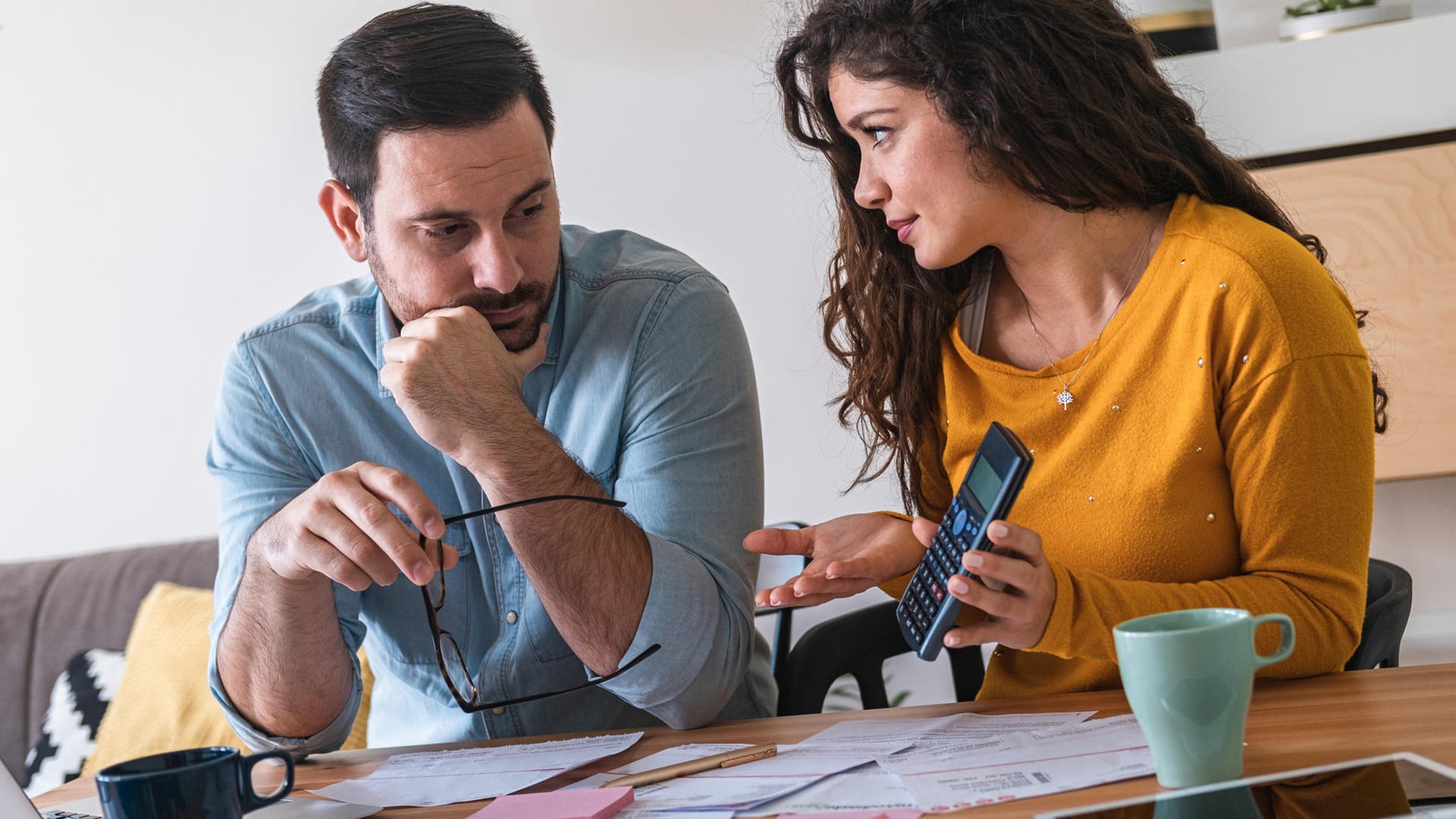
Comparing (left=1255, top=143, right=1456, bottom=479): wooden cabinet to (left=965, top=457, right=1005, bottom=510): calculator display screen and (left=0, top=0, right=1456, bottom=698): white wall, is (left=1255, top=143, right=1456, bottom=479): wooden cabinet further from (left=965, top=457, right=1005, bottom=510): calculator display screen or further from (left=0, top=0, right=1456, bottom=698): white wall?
(left=965, top=457, right=1005, bottom=510): calculator display screen

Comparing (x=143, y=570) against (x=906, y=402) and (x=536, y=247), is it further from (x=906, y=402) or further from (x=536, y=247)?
(x=906, y=402)

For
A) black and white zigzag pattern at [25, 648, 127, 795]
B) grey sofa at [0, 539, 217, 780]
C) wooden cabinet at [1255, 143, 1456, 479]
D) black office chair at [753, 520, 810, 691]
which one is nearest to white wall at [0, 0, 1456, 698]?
grey sofa at [0, 539, 217, 780]

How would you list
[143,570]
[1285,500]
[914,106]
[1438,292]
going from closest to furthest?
[1285,500] → [914,106] → [1438,292] → [143,570]

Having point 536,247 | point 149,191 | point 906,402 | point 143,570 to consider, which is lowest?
point 143,570

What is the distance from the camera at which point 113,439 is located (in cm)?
238

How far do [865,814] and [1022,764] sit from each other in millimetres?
130

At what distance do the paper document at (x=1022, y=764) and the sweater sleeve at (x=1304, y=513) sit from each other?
0.12m

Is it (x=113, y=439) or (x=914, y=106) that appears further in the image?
(x=113, y=439)

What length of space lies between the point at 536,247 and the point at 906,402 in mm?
415

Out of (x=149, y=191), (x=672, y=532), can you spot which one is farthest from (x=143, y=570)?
(x=672, y=532)

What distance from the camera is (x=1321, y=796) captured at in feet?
2.21

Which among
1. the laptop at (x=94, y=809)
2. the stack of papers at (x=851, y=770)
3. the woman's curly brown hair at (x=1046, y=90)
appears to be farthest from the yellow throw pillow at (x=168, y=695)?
the woman's curly brown hair at (x=1046, y=90)

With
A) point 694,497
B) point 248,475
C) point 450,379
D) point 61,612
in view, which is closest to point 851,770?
point 694,497

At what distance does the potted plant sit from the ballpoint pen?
146cm
